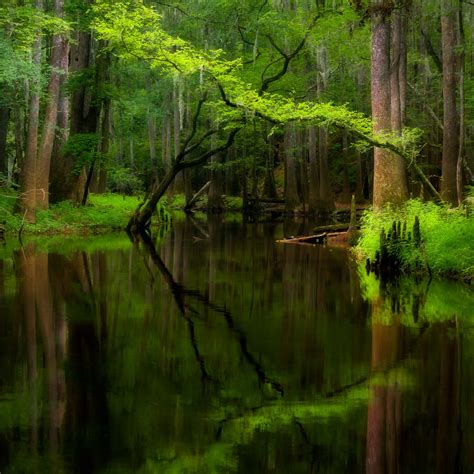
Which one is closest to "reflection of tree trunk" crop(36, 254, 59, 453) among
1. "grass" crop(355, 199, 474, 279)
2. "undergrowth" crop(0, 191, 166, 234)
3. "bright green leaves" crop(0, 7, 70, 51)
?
"grass" crop(355, 199, 474, 279)

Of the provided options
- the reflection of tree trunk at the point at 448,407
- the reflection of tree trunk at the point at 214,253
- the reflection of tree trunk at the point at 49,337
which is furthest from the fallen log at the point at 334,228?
the reflection of tree trunk at the point at 448,407

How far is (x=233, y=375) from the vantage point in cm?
667

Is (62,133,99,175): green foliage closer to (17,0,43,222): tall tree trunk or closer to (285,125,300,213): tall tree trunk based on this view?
(17,0,43,222): tall tree trunk

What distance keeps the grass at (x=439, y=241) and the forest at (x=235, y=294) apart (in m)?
0.04

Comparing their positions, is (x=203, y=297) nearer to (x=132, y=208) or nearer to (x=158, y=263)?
(x=158, y=263)

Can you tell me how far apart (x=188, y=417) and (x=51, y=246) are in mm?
13913

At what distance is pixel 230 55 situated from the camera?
33.3 meters

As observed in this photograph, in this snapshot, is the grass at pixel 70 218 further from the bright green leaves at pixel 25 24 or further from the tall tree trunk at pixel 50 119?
the bright green leaves at pixel 25 24

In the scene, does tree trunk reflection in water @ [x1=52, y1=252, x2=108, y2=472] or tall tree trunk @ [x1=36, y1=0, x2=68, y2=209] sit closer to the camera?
tree trunk reflection in water @ [x1=52, y1=252, x2=108, y2=472]

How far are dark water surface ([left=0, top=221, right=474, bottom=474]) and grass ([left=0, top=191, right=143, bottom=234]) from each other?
355 inches

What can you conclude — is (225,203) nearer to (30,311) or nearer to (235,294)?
(235,294)

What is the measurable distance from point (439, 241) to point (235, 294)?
14.6 ft

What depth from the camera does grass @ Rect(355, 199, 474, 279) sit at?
41.8 ft

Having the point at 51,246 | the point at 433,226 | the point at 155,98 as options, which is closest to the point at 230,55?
the point at 155,98
